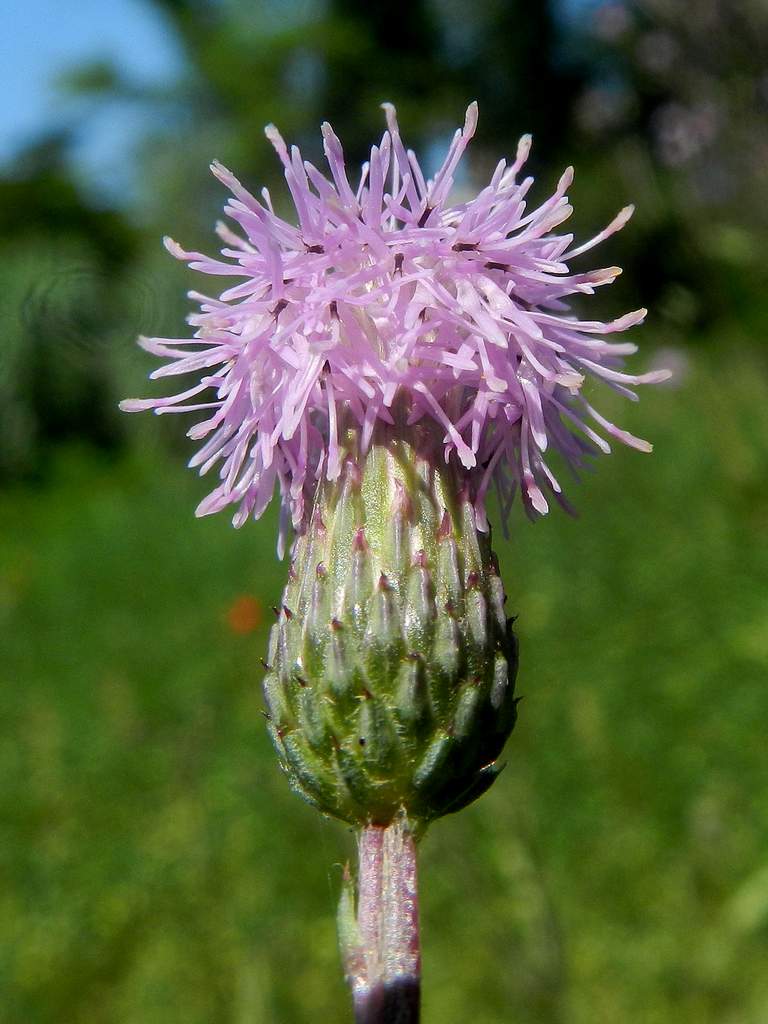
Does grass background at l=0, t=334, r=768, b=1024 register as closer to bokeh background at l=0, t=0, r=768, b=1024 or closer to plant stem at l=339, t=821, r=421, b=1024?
bokeh background at l=0, t=0, r=768, b=1024

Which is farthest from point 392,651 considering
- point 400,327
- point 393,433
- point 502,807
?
point 502,807

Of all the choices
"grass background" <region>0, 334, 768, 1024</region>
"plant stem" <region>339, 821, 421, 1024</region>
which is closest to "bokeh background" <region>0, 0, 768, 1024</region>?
"grass background" <region>0, 334, 768, 1024</region>

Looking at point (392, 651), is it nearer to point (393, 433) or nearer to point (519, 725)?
point (393, 433)

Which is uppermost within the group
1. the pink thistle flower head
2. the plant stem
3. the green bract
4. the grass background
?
the grass background

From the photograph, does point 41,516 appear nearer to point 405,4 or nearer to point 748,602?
point 748,602

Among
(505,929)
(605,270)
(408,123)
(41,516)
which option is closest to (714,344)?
(505,929)

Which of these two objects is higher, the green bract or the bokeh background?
the bokeh background

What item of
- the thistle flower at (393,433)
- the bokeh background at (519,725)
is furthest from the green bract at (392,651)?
the bokeh background at (519,725)

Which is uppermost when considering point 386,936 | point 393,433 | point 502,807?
point 502,807
